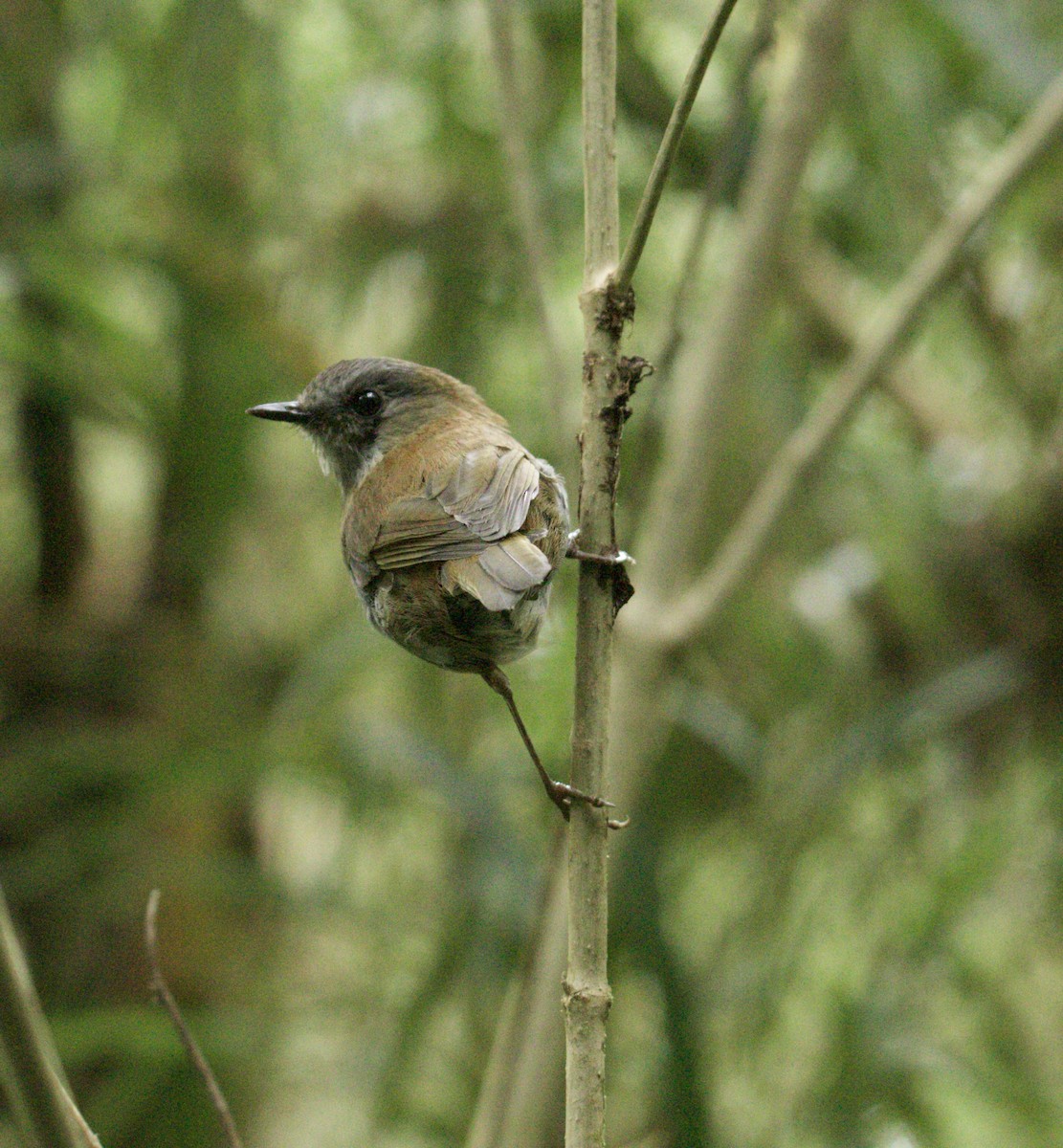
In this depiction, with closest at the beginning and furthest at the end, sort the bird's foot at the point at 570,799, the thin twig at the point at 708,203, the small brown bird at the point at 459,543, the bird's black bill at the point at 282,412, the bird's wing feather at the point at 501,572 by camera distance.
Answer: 1. the bird's foot at the point at 570,799
2. the bird's wing feather at the point at 501,572
3. the small brown bird at the point at 459,543
4. the thin twig at the point at 708,203
5. the bird's black bill at the point at 282,412

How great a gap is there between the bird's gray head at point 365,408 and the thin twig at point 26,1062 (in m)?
1.95

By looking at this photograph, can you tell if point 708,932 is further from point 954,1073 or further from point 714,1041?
point 954,1073

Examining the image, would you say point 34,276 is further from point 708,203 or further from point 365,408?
point 708,203

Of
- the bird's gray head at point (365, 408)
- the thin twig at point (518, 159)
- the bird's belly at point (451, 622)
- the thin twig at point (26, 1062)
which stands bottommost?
the thin twig at point (26, 1062)

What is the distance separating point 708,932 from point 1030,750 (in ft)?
4.66

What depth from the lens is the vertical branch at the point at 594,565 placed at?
158cm

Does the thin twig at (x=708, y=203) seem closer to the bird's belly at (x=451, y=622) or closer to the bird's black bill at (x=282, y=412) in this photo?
the bird's belly at (x=451, y=622)

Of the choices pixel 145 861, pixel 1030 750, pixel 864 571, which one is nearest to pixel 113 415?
pixel 145 861

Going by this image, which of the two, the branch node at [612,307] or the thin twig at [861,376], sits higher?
the thin twig at [861,376]

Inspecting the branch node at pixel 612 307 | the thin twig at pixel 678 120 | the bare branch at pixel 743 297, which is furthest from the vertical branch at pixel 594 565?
the bare branch at pixel 743 297

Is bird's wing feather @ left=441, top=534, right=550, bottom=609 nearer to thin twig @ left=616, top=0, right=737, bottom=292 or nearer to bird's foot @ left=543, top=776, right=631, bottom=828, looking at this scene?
bird's foot @ left=543, top=776, right=631, bottom=828

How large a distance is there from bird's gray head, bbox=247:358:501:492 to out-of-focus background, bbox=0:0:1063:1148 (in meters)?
0.68

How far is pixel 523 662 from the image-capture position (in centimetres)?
390

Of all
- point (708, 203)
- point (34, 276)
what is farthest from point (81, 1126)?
point (34, 276)
